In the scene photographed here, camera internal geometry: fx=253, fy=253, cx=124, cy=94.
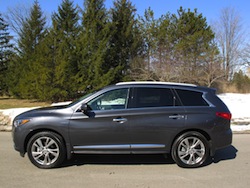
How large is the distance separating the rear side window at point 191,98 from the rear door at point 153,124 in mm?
220

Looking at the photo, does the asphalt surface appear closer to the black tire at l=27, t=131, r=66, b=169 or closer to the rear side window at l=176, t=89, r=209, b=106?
the black tire at l=27, t=131, r=66, b=169

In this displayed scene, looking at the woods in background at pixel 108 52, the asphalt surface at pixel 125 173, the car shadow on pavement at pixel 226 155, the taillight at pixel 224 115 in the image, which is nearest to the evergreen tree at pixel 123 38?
the woods in background at pixel 108 52

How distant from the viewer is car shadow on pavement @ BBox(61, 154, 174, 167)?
18.0ft

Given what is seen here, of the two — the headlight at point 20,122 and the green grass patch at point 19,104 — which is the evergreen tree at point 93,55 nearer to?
the green grass patch at point 19,104

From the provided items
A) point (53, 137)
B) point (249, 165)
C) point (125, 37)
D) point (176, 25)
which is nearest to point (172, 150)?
point (249, 165)

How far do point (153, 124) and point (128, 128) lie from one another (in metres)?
0.50

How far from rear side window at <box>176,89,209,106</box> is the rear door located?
0.72 ft

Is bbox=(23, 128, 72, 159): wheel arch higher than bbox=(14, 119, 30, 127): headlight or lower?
lower

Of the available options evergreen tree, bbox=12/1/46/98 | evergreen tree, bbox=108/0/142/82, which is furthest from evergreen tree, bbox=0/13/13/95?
evergreen tree, bbox=108/0/142/82

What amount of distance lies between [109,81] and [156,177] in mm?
16381

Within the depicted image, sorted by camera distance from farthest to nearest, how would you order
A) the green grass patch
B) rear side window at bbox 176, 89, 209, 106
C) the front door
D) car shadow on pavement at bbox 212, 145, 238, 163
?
the green grass patch → car shadow on pavement at bbox 212, 145, 238, 163 → rear side window at bbox 176, 89, 209, 106 → the front door

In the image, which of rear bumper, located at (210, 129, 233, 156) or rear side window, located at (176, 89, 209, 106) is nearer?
rear bumper, located at (210, 129, 233, 156)

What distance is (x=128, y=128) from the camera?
16.4 ft

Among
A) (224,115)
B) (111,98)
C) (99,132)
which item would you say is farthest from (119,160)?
(224,115)
